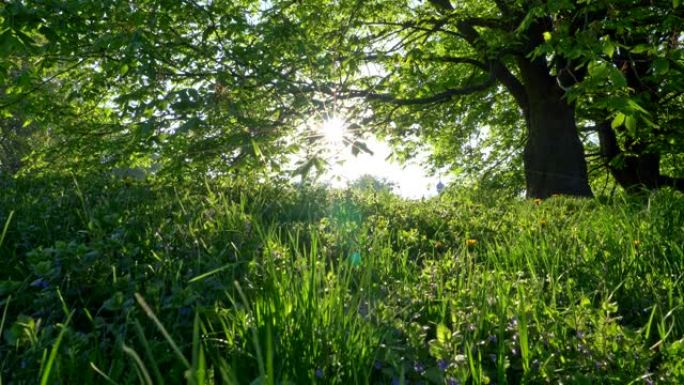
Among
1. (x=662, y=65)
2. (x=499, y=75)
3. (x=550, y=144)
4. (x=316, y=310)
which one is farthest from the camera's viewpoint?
(x=499, y=75)

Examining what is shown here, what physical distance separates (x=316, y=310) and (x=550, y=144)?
33.2 ft

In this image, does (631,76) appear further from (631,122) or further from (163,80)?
(163,80)

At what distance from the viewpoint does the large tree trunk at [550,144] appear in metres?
10.7

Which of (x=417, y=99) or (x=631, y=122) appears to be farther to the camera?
(x=417, y=99)

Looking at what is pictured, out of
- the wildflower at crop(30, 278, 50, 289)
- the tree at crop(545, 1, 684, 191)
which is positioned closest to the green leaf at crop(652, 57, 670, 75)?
the tree at crop(545, 1, 684, 191)

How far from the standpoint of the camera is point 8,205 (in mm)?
4086

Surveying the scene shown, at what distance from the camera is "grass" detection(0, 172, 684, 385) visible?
1.64 metres

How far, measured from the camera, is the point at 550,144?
35.6 ft

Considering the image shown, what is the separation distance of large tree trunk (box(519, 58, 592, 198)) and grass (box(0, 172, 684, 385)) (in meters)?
7.36

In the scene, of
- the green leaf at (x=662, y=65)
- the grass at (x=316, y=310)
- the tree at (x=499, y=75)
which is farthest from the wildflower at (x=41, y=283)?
the tree at (x=499, y=75)

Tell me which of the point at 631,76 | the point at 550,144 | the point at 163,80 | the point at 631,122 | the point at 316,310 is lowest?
the point at 316,310

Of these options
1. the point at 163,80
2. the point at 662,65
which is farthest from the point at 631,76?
the point at 163,80

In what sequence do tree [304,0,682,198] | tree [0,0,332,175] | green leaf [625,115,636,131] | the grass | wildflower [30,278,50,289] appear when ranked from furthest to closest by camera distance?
1. tree [304,0,682,198]
2. tree [0,0,332,175]
3. green leaf [625,115,636,131]
4. wildflower [30,278,50,289]
5. the grass

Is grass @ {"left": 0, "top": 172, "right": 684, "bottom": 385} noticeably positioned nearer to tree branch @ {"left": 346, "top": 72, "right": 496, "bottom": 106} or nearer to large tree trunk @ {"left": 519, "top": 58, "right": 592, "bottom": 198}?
tree branch @ {"left": 346, "top": 72, "right": 496, "bottom": 106}
